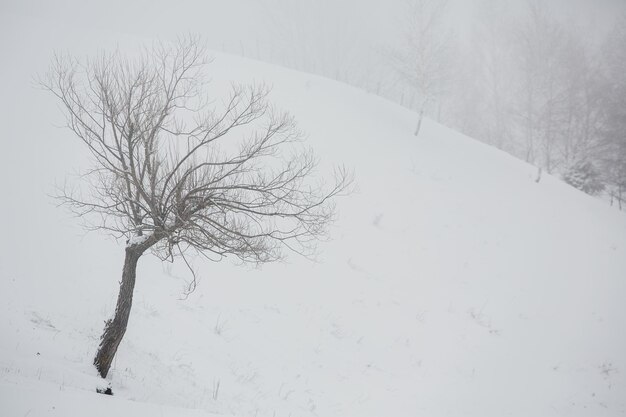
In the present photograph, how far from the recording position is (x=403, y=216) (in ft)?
49.4

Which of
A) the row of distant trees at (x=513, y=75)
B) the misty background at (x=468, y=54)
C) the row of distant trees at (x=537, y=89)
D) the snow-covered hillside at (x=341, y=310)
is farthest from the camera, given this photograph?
the misty background at (x=468, y=54)

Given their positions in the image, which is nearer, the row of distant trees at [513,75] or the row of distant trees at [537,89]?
the row of distant trees at [537,89]

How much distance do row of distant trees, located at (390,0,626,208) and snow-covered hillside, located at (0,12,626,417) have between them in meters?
8.80

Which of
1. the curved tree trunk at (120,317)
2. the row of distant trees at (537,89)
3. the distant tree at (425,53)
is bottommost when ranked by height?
the curved tree trunk at (120,317)

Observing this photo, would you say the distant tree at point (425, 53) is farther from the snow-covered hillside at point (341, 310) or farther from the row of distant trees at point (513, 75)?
the snow-covered hillside at point (341, 310)

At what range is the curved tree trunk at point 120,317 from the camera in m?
5.91

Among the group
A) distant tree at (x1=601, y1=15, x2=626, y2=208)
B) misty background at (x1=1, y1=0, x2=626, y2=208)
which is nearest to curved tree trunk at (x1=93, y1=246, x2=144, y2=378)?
misty background at (x1=1, y1=0, x2=626, y2=208)

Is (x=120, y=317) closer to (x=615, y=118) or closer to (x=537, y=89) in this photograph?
(x=615, y=118)

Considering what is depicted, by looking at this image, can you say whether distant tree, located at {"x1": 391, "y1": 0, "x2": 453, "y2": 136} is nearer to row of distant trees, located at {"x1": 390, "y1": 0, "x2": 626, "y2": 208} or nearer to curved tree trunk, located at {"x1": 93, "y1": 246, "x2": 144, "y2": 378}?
row of distant trees, located at {"x1": 390, "y1": 0, "x2": 626, "y2": 208}

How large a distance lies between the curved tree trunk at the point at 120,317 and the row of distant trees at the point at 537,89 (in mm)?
19438

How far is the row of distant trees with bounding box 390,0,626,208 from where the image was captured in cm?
2186

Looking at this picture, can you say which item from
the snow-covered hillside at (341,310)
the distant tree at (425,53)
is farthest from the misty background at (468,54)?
the snow-covered hillside at (341,310)

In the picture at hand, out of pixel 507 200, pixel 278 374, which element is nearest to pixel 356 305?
pixel 278 374

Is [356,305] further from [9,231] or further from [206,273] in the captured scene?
[9,231]
